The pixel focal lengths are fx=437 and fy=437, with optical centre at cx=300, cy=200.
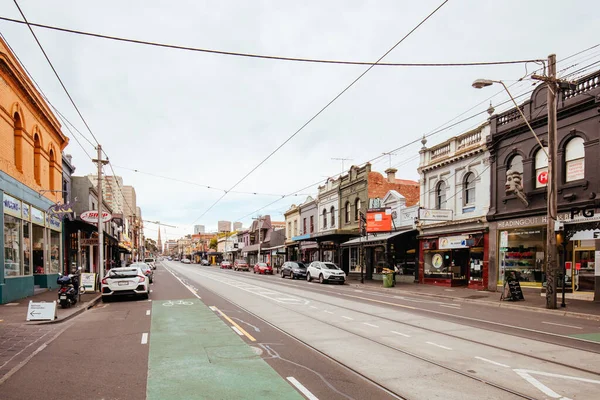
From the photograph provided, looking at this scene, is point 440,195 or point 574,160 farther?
point 440,195

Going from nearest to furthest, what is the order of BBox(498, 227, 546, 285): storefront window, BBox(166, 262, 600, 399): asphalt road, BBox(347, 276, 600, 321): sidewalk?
BBox(166, 262, 600, 399): asphalt road
BBox(347, 276, 600, 321): sidewalk
BBox(498, 227, 546, 285): storefront window

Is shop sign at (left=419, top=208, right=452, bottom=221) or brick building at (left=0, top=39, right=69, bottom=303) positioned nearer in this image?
brick building at (left=0, top=39, right=69, bottom=303)

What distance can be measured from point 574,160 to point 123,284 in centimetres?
1950

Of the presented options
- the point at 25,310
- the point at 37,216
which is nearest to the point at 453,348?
the point at 25,310

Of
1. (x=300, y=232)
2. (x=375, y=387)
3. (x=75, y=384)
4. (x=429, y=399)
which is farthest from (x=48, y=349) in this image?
(x=300, y=232)

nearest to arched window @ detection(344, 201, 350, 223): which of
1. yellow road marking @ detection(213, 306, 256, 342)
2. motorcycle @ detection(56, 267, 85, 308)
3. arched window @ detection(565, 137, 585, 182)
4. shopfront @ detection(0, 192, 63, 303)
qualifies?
arched window @ detection(565, 137, 585, 182)

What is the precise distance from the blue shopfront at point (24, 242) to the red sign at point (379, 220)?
808 inches

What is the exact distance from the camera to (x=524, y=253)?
21.1m

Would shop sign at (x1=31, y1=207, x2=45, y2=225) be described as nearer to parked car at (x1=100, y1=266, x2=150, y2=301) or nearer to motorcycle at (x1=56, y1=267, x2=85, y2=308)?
parked car at (x1=100, y1=266, x2=150, y2=301)

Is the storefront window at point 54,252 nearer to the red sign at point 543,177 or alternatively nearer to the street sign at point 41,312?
the street sign at point 41,312

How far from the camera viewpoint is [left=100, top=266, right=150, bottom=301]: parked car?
17.3 meters

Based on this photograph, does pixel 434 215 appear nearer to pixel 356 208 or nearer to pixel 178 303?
pixel 356 208

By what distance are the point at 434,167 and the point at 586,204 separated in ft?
35.9

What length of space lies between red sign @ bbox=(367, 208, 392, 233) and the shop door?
557 inches
